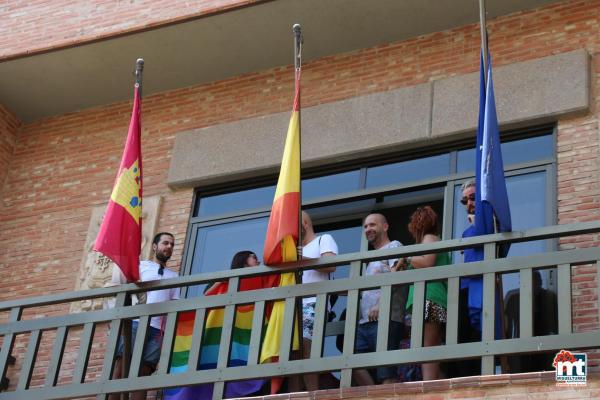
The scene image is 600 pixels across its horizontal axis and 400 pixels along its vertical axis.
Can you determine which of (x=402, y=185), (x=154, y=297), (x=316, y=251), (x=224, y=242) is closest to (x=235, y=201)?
(x=224, y=242)

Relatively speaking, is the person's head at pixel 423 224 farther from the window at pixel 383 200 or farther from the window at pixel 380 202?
the window at pixel 383 200

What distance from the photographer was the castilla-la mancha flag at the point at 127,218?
35.0 feet

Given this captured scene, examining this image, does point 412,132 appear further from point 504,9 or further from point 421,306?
point 421,306

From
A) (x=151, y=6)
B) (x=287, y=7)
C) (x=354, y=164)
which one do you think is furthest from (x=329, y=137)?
(x=151, y=6)

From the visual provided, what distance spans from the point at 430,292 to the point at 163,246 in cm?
284

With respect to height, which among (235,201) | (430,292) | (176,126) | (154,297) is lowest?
(430,292)

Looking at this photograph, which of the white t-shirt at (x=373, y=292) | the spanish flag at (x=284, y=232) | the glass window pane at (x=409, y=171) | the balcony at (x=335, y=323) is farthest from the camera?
the glass window pane at (x=409, y=171)

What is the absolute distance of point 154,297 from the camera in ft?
36.3

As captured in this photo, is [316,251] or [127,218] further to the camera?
[127,218]

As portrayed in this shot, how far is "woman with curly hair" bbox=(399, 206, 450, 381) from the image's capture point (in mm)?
9500

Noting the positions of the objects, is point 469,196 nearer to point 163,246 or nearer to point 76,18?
point 163,246

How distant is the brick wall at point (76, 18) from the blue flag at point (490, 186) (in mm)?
3684

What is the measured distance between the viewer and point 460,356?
28.9 feet

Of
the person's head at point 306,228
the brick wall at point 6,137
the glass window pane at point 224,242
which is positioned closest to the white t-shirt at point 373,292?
the person's head at point 306,228
